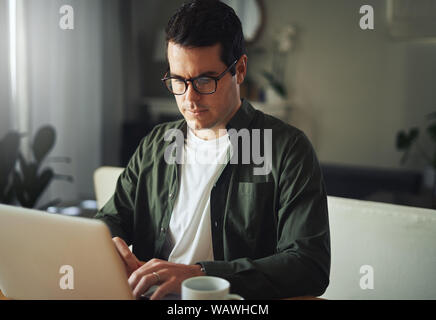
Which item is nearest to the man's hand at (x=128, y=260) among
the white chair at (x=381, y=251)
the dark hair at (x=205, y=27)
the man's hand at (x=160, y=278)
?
the man's hand at (x=160, y=278)

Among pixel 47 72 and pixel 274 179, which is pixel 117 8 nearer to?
pixel 47 72

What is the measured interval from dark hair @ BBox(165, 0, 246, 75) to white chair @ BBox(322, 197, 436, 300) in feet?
1.78

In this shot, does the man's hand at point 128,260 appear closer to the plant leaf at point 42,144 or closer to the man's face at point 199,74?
the man's face at point 199,74

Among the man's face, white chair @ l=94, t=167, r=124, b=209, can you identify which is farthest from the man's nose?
white chair @ l=94, t=167, r=124, b=209

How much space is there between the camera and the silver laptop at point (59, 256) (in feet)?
2.40

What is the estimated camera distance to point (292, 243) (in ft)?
3.35

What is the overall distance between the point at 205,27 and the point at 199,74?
105mm

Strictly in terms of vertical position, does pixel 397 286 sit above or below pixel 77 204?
above

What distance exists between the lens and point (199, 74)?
3.58ft

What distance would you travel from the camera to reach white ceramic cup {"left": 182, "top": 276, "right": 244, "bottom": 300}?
680mm

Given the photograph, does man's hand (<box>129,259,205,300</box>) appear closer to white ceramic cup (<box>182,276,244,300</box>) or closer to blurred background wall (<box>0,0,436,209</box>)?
white ceramic cup (<box>182,276,244,300</box>)

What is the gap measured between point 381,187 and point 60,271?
249cm

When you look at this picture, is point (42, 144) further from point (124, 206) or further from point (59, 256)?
point (59, 256)
